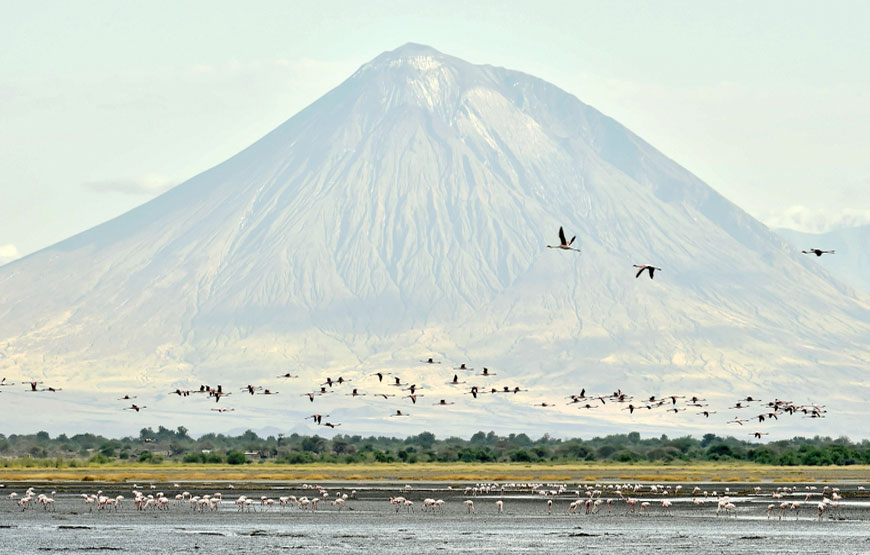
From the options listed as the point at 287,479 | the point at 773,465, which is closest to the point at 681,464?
the point at 773,465

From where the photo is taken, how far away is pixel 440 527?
61.6m

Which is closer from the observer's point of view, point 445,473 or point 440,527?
point 440,527

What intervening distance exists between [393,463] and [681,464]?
2213cm

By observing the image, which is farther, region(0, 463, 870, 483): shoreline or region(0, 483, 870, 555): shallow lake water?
region(0, 463, 870, 483): shoreline

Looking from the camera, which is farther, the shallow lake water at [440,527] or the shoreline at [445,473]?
the shoreline at [445,473]

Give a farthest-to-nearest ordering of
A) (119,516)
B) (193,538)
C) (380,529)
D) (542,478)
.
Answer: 1. (542,478)
2. (119,516)
3. (380,529)
4. (193,538)

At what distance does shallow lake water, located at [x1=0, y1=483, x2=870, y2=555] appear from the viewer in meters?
53.8

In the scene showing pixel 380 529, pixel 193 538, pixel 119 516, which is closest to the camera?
pixel 193 538

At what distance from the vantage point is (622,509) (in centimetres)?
7125

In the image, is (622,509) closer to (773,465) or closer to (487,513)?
(487,513)

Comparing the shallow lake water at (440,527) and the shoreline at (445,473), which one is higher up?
the shoreline at (445,473)

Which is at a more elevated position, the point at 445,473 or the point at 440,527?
the point at 445,473

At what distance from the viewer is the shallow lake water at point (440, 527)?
5375cm

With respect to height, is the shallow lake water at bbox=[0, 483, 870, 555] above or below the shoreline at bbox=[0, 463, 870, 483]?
below
